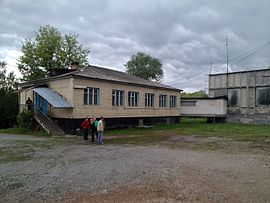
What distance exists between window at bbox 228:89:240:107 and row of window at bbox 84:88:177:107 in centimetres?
740

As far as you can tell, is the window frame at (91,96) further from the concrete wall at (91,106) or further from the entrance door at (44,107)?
the entrance door at (44,107)

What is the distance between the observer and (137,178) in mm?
7801

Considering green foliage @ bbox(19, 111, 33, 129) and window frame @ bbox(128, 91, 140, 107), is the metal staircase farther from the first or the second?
window frame @ bbox(128, 91, 140, 107)

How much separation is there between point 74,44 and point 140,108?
82.6 ft

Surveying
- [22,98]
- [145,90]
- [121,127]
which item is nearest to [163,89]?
[145,90]

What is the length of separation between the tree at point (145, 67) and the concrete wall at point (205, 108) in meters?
24.9

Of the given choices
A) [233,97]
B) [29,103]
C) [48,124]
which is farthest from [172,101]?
[29,103]

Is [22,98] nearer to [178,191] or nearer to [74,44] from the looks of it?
[74,44]

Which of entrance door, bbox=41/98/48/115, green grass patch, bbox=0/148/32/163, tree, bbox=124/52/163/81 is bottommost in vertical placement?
green grass patch, bbox=0/148/32/163

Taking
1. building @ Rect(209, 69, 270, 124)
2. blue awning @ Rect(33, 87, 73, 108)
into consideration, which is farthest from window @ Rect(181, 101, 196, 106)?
blue awning @ Rect(33, 87, 73, 108)

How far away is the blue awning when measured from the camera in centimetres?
2067

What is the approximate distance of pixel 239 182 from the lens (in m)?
7.34

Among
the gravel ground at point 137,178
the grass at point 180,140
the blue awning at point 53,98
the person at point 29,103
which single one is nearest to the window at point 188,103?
the grass at point 180,140

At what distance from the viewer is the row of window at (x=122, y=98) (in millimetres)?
22812
